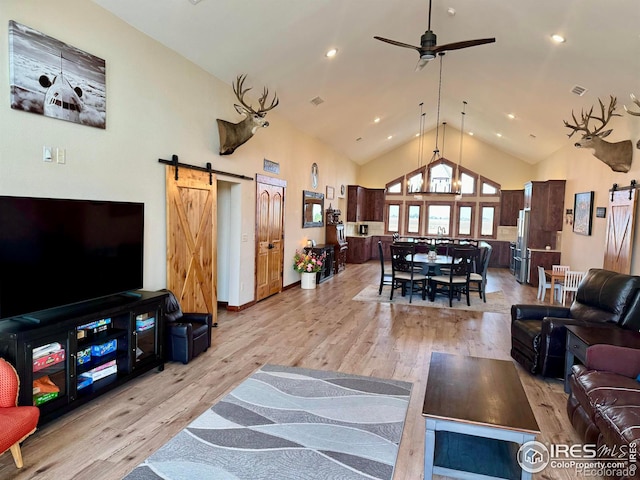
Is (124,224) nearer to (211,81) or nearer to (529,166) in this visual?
(211,81)

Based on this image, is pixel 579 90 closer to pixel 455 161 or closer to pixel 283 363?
pixel 283 363

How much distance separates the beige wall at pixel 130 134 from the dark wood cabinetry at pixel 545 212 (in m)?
6.60

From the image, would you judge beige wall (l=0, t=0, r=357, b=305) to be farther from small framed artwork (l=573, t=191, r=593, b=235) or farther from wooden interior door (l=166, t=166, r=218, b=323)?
small framed artwork (l=573, t=191, r=593, b=235)

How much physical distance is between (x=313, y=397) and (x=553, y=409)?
1.96 meters

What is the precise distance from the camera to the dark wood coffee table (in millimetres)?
2076

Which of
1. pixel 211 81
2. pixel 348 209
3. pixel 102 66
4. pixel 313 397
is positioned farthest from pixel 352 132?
pixel 313 397

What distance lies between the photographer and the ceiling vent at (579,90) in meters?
5.63

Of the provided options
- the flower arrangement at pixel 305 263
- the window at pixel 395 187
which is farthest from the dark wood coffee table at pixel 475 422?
the window at pixel 395 187

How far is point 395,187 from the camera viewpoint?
13.6 metres

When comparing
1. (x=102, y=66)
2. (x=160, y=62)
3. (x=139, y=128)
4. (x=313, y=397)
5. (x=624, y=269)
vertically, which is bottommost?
(x=313, y=397)

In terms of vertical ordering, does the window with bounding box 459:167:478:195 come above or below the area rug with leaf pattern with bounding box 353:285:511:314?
above

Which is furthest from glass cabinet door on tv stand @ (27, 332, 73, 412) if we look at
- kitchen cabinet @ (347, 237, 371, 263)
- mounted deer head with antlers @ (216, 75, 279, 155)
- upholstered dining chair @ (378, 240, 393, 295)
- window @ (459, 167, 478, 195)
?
window @ (459, 167, 478, 195)

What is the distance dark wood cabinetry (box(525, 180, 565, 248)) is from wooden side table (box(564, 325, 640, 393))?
6.29 m

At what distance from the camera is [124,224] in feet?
11.5
